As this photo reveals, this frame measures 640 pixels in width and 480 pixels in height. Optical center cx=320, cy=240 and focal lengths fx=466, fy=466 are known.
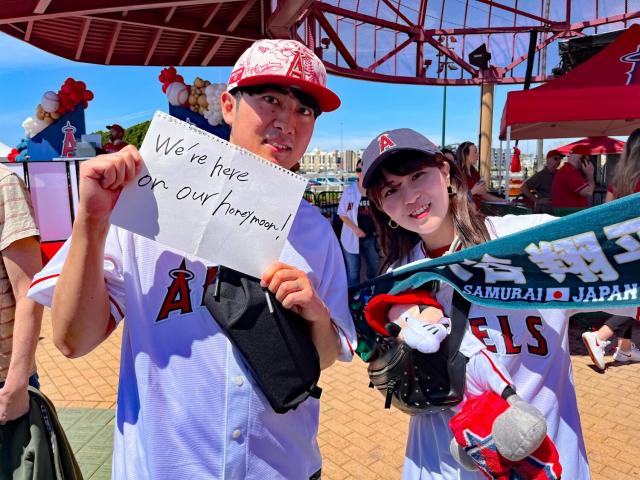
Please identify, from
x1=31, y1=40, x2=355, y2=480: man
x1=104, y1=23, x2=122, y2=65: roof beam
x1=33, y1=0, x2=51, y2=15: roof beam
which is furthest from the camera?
x1=104, y1=23, x2=122, y2=65: roof beam

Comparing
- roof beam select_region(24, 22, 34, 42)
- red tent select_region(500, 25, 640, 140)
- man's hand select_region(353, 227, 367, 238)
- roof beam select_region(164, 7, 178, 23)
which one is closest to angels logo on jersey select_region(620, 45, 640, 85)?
red tent select_region(500, 25, 640, 140)

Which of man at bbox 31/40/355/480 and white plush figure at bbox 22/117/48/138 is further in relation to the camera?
white plush figure at bbox 22/117/48/138

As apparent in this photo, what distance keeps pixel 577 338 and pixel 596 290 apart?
5.00 m

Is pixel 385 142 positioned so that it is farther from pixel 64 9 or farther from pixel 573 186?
pixel 64 9

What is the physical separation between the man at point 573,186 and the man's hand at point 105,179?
24.5ft

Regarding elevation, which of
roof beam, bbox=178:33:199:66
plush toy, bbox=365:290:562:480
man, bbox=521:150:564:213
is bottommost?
plush toy, bbox=365:290:562:480

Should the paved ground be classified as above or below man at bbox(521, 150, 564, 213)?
below

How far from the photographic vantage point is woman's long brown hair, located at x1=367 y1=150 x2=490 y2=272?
167cm

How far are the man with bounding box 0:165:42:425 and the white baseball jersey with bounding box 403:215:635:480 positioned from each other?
151 centimetres

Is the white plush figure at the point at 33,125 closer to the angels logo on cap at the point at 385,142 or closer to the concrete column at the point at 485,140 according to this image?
the angels logo on cap at the point at 385,142

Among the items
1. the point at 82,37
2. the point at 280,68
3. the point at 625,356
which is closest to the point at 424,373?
the point at 280,68

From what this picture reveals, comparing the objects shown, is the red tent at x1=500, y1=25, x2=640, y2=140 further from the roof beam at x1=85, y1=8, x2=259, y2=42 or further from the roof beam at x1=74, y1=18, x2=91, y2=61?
the roof beam at x1=74, y1=18, x2=91, y2=61

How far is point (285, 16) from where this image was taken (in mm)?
9102

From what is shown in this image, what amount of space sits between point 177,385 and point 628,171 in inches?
142
